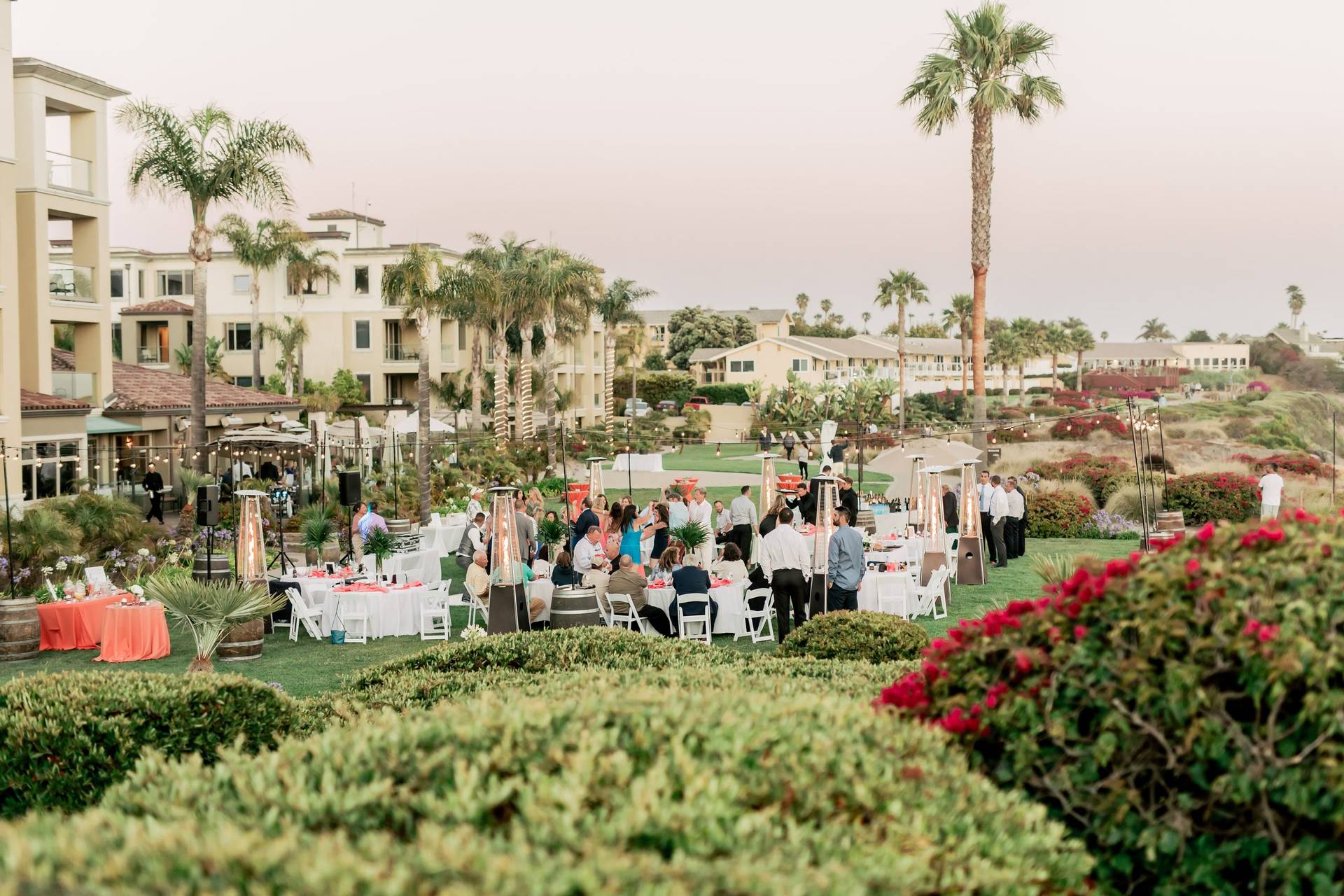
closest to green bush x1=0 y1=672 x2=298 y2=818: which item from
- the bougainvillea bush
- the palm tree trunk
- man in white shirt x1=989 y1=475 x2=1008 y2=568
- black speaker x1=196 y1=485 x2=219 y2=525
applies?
the bougainvillea bush

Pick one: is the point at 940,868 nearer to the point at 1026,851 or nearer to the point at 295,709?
the point at 1026,851

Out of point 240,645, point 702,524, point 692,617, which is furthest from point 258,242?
point 692,617

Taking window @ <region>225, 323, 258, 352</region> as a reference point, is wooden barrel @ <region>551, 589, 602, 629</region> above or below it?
below

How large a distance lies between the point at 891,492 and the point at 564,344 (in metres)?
33.5

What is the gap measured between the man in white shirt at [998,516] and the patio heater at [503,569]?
10137mm

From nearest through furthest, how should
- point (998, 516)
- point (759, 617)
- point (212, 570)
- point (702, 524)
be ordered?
1. point (759, 617)
2. point (212, 570)
3. point (702, 524)
4. point (998, 516)

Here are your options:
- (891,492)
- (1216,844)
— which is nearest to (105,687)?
(1216,844)

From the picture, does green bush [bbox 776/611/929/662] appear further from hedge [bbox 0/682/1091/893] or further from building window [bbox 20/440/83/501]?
building window [bbox 20/440/83/501]

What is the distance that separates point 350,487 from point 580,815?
20.7 m

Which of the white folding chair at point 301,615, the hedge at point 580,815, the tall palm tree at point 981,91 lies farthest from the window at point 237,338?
the hedge at point 580,815

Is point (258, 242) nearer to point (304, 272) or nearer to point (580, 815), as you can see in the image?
point (304, 272)

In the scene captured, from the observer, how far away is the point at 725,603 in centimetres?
1582

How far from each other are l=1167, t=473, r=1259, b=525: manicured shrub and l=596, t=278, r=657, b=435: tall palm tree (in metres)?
43.3

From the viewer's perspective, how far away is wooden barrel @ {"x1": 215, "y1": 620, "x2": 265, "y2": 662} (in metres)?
14.9
